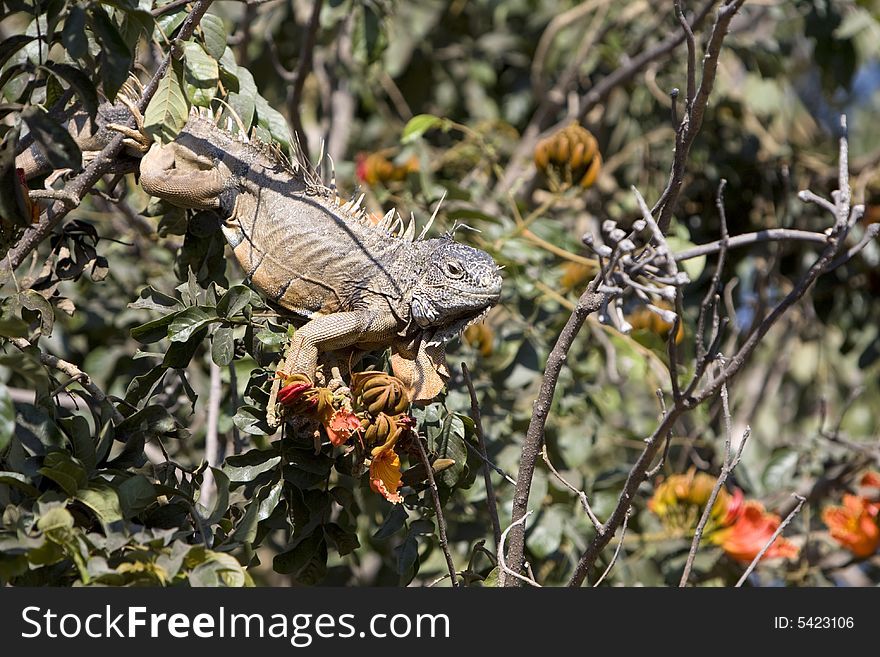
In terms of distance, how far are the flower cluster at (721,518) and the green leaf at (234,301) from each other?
1.84 m

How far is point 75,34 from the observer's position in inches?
82.0

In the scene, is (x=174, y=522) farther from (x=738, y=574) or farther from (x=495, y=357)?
(x=738, y=574)

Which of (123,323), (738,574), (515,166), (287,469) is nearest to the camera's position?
(287,469)

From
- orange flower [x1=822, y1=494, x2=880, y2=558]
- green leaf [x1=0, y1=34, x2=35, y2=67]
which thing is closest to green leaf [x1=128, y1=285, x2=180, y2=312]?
green leaf [x1=0, y1=34, x2=35, y2=67]

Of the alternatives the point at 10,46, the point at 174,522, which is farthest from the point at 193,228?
the point at 174,522

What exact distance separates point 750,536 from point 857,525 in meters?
0.51

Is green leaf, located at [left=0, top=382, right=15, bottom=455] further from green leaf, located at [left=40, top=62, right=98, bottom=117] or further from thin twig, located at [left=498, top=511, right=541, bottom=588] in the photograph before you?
thin twig, located at [left=498, top=511, right=541, bottom=588]

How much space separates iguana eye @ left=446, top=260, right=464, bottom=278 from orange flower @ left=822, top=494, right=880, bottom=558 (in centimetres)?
213

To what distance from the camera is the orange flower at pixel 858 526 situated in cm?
A: 387

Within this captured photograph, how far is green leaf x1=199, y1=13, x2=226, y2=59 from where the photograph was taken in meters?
2.65

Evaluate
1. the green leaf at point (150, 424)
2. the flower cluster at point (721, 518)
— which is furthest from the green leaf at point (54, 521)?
the flower cluster at point (721, 518)

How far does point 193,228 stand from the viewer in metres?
2.87

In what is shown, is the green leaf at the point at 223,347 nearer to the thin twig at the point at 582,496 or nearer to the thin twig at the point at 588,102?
the thin twig at the point at 582,496

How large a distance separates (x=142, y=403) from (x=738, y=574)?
2307mm
